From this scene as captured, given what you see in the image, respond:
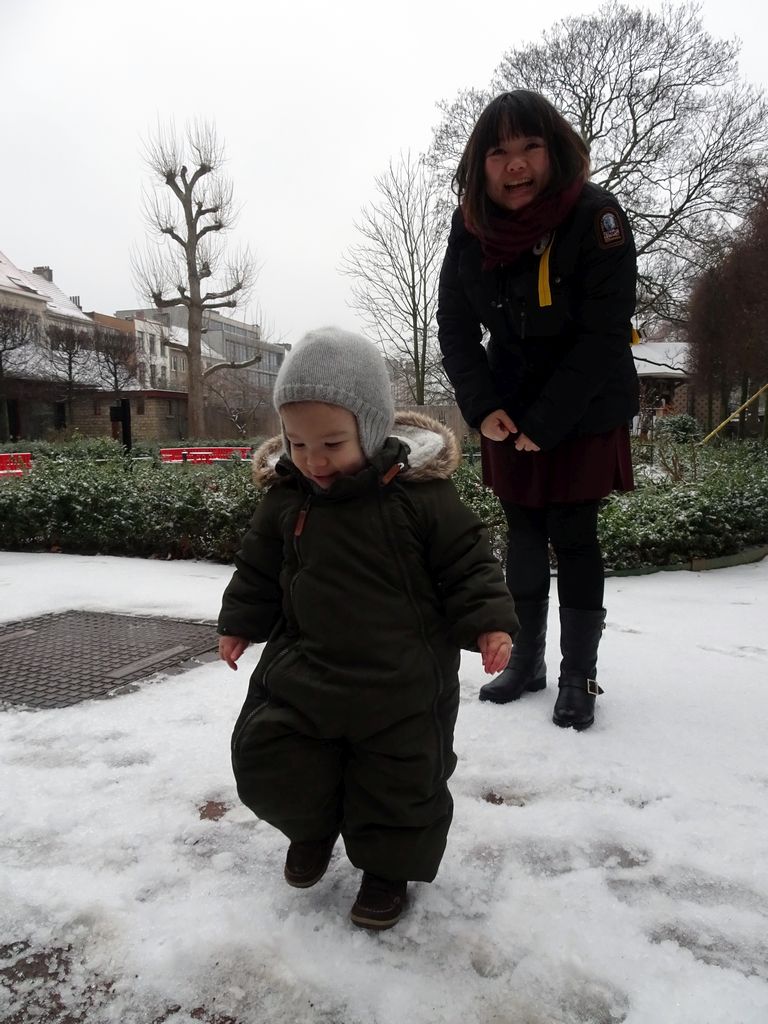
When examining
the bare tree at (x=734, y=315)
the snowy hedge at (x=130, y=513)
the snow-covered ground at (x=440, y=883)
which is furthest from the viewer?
the bare tree at (x=734, y=315)

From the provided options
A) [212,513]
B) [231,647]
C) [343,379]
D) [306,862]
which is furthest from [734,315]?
[306,862]

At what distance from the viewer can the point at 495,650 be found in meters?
1.44

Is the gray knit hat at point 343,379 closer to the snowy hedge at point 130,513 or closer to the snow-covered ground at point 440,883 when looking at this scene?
the snow-covered ground at point 440,883

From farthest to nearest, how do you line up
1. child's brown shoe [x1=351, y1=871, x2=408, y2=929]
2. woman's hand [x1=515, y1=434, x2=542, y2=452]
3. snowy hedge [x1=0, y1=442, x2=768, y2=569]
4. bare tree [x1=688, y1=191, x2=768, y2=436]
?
bare tree [x1=688, y1=191, x2=768, y2=436], snowy hedge [x1=0, y1=442, x2=768, y2=569], woman's hand [x1=515, y1=434, x2=542, y2=452], child's brown shoe [x1=351, y1=871, x2=408, y2=929]

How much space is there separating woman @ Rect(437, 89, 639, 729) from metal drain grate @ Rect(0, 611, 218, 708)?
4.48 feet

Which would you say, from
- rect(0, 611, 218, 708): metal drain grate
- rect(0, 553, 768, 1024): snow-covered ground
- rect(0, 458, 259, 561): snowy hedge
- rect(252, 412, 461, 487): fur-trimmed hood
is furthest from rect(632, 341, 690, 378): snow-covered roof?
rect(252, 412, 461, 487): fur-trimmed hood

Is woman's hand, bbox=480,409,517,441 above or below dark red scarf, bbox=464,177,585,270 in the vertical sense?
below

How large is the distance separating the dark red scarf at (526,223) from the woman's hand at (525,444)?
53 centimetres

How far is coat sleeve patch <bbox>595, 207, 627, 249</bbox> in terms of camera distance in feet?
6.97

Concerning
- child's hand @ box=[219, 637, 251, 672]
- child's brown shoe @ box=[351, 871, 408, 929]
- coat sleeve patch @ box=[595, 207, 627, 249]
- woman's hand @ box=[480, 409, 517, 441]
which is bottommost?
child's brown shoe @ box=[351, 871, 408, 929]

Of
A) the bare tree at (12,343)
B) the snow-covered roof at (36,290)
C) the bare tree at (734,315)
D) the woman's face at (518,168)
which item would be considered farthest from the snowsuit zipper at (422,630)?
the snow-covered roof at (36,290)

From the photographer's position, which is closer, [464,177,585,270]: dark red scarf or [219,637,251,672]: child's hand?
[219,637,251,672]: child's hand

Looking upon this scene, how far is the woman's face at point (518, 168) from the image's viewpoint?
2135 millimetres

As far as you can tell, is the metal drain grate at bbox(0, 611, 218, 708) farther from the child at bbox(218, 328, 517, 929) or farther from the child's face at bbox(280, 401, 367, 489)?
the child's face at bbox(280, 401, 367, 489)
